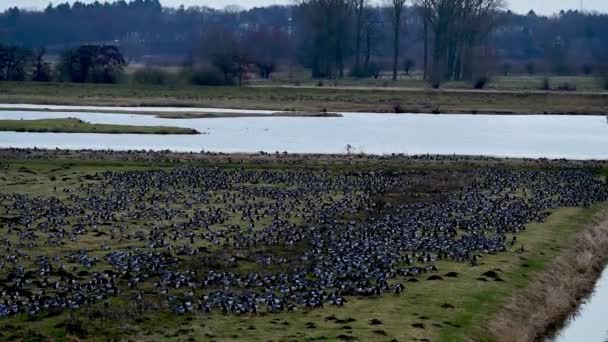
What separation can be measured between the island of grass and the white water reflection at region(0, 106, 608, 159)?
148 centimetres

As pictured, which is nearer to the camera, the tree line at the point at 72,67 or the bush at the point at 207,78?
the bush at the point at 207,78

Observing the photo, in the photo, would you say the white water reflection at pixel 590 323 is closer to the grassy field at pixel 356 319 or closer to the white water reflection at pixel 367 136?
the grassy field at pixel 356 319

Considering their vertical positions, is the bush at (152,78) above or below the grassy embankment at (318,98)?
above

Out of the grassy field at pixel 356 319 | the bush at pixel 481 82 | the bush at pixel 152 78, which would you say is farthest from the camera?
the bush at pixel 481 82

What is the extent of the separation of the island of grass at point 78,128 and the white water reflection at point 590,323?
41117 millimetres

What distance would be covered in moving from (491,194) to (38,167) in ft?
63.7

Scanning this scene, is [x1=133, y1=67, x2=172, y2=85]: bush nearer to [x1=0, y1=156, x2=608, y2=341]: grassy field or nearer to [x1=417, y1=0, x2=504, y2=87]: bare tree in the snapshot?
[x1=417, y1=0, x2=504, y2=87]: bare tree

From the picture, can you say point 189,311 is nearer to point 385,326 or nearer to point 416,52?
point 385,326

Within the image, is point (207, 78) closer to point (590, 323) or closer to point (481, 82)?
point (481, 82)

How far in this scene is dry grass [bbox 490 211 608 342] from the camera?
67.6 ft

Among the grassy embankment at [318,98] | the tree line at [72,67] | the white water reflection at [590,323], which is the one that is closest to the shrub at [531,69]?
the grassy embankment at [318,98]

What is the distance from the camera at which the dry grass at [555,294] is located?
20609 mm

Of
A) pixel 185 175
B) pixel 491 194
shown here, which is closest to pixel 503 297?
pixel 491 194

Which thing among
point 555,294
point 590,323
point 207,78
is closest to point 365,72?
point 207,78
